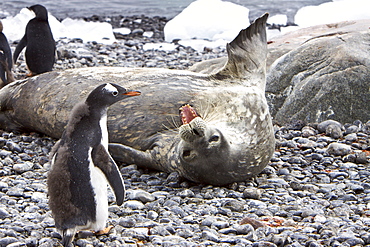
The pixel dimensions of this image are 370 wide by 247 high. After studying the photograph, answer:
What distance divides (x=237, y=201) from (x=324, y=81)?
105 inches

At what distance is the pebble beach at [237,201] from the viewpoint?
3.28m

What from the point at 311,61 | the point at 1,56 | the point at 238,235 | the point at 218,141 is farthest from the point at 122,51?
the point at 238,235

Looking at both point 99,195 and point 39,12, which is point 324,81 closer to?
point 99,195

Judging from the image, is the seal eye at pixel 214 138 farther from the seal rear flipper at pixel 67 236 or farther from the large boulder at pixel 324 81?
the large boulder at pixel 324 81

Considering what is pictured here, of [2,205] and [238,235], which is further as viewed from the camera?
[2,205]

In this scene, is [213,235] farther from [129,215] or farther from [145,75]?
[145,75]

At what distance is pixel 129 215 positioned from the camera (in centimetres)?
375

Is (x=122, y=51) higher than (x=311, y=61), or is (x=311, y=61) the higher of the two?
(x=311, y=61)

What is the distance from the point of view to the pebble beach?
328cm

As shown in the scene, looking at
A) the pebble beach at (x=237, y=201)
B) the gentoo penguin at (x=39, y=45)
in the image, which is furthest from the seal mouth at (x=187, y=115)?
the gentoo penguin at (x=39, y=45)

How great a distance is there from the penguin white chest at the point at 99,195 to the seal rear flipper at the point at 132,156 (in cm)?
148

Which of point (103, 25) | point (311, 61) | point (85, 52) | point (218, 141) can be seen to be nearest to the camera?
point (218, 141)

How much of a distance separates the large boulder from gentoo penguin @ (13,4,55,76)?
360 centimetres

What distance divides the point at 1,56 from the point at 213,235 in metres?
5.47
